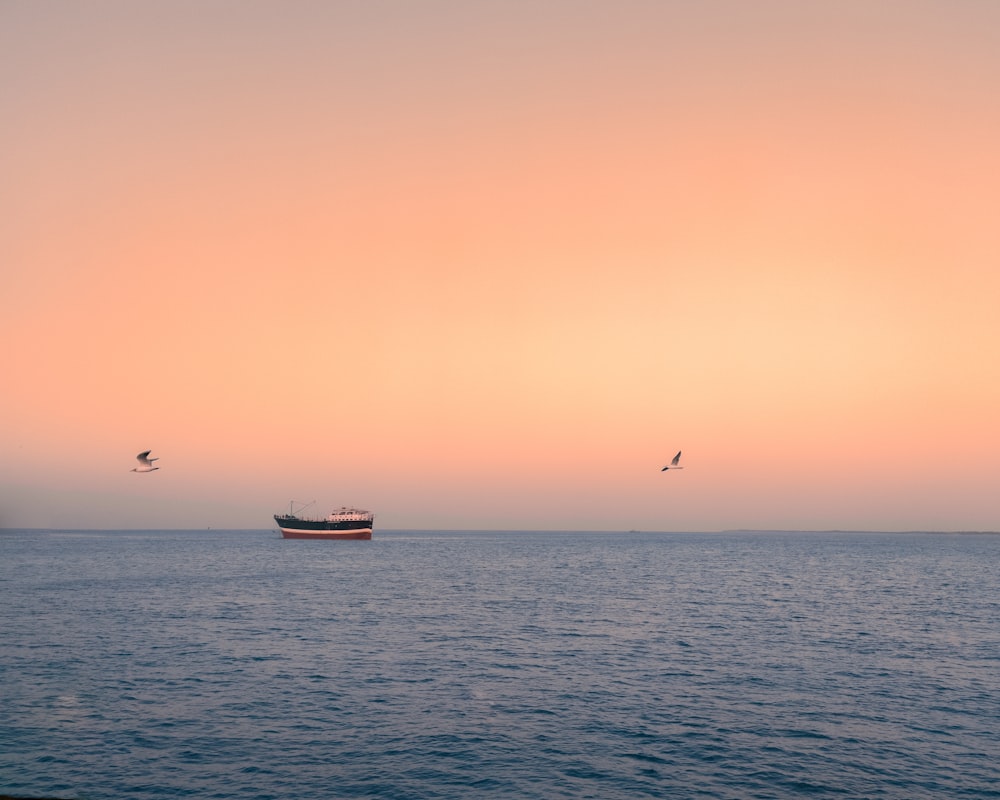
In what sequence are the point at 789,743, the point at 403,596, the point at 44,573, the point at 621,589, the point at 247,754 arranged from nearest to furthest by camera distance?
the point at 247,754, the point at 789,743, the point at 403,596, the point at 621,589, the point at 44,573

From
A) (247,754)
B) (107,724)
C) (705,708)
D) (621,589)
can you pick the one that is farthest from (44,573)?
(705,708)

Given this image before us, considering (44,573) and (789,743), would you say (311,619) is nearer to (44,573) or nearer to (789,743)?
(789,743)

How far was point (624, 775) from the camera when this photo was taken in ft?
106

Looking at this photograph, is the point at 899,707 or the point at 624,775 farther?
the point at 899,707

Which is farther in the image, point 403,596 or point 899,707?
point 403,596

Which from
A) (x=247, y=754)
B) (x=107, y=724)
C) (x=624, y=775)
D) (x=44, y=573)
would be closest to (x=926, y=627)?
(x=624, y=775)

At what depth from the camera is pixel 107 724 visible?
129 ft

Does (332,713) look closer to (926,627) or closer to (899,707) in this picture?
(899,707)

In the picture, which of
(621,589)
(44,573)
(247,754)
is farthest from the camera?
(44,573)

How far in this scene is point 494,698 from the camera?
4506cm

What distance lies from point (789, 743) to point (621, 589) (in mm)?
76376

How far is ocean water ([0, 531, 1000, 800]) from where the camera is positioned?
31969mm

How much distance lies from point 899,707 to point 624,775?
21.8m

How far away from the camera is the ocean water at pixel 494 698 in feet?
105
